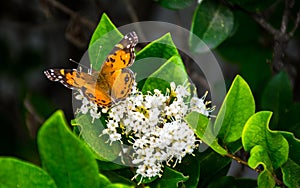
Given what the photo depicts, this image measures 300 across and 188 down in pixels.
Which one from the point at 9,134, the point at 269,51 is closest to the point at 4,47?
the point at 9,134

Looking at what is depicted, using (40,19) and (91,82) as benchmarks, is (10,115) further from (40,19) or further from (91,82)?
(91,82)

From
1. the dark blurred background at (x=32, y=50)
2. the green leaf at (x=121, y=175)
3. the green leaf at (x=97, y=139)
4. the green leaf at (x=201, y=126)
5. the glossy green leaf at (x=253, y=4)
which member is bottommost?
the dark blurred background at (x=32, y=50)

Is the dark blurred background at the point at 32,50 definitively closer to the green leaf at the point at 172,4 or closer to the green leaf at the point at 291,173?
the green leaf at the point at 172,4

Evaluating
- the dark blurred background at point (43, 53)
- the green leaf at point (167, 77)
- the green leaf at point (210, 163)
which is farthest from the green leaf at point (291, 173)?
the dark blurred background at point (43, 53)

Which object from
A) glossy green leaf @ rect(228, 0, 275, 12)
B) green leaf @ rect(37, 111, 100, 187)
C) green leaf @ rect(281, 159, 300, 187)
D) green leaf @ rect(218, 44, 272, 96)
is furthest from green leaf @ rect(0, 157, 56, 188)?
green leaf @ rect(218, 44, 272, 96)

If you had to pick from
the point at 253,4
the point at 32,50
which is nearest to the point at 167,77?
the point at 253,4

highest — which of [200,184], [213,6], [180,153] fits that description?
[213,6]
